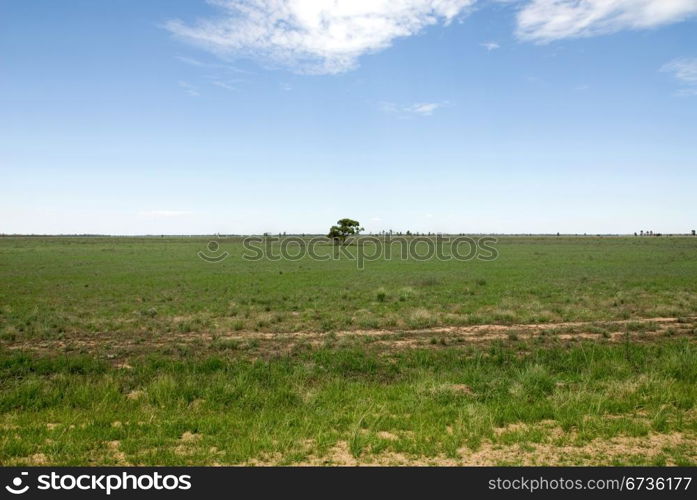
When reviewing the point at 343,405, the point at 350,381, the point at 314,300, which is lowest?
the point at 314,300

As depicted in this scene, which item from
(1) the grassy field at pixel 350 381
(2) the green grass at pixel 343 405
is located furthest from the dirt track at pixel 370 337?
(2) the green grass at pixel 343 405

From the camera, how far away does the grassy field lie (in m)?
6.43

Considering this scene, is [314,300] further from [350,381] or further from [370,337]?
[350,381]

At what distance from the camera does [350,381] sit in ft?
34.2

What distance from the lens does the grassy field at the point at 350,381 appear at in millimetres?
6426

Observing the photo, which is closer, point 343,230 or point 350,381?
point 350,381

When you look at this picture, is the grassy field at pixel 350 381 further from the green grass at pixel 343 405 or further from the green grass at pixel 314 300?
the green grass at pixel 314 300

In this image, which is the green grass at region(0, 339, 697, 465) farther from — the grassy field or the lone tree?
the lone tree

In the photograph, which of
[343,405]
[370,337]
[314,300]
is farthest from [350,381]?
[314,300]

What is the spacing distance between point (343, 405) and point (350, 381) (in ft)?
6.15

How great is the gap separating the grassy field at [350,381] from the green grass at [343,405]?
0.13 ft

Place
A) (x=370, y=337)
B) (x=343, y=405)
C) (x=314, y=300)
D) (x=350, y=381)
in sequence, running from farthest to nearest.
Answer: (x=314, y=300)
(x=370, y=337)
(x=350, y=381)
(x=343, y=405)
